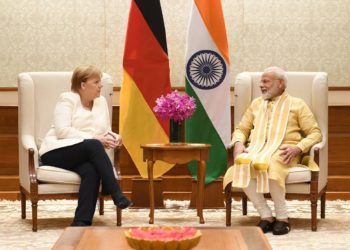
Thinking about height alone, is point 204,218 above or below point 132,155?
below

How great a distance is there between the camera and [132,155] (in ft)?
23.7

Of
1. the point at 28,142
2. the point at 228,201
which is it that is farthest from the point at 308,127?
the point at 28,142

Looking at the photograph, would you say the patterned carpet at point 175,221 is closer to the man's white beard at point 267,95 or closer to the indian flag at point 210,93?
the indian flag at point 210,93

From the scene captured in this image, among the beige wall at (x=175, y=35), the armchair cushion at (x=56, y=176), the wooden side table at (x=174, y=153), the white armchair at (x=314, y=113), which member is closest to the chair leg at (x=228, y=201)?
the white armchair at (x=314, y=113)

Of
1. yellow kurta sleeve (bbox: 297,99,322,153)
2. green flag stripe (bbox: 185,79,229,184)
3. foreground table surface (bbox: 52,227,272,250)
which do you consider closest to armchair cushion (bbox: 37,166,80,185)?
green flag stripe (bbox: 185,79,229,184)

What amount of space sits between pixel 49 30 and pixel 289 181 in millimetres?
3228

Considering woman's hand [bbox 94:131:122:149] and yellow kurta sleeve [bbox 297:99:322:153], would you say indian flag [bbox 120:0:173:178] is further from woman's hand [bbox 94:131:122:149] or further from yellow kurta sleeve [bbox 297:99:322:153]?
yellow kurta sleeve [bbox 297:99:322:153]

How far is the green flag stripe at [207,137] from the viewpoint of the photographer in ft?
23.6

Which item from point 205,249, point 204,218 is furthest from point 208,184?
point 205,249

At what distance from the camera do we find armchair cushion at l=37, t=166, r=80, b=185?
597cm

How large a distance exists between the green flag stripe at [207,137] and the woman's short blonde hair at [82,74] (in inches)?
46.9

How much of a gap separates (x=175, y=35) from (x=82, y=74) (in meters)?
Result: 2.00

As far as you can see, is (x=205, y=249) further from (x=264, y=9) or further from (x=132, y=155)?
(x=264, y=9)

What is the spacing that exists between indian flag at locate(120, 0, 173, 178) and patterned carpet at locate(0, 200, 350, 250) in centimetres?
63
